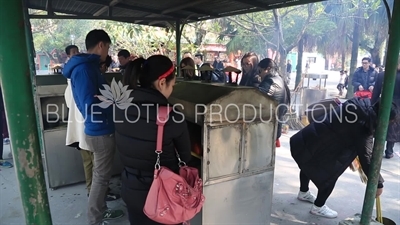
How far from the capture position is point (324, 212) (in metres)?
2.92

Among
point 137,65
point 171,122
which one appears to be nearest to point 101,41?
point 137,65

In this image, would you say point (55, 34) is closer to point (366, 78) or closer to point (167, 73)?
point (366, 78)

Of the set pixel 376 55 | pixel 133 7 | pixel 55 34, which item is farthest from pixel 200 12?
pixel 55 34

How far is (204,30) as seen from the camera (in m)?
16.6

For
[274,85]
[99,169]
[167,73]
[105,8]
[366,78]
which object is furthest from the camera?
[366,78]

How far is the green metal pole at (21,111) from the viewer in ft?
3.82

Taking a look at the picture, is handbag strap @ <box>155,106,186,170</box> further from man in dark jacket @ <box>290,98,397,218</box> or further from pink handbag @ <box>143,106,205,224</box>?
man in dark jacket @ <box>290,98,397,218</box>

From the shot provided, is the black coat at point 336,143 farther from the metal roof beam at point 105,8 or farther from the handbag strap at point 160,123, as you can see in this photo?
the metal roof beam at point 105,8

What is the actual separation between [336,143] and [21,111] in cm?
253

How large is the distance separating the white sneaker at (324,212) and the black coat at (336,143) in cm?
27

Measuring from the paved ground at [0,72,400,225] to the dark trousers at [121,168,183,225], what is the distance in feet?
3.88

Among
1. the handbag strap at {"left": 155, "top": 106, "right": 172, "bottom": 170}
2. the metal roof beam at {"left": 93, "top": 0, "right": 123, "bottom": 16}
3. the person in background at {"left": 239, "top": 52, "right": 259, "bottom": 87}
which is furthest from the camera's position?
Answer: the person in background at {"left": 239, "top": 52, "right": 259, "bottom": 87}

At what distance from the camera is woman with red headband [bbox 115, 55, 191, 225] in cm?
149

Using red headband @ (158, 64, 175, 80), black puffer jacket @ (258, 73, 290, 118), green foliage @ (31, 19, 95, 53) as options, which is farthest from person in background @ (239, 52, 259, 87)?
green foliage @ (31, 19, 95, 53)
